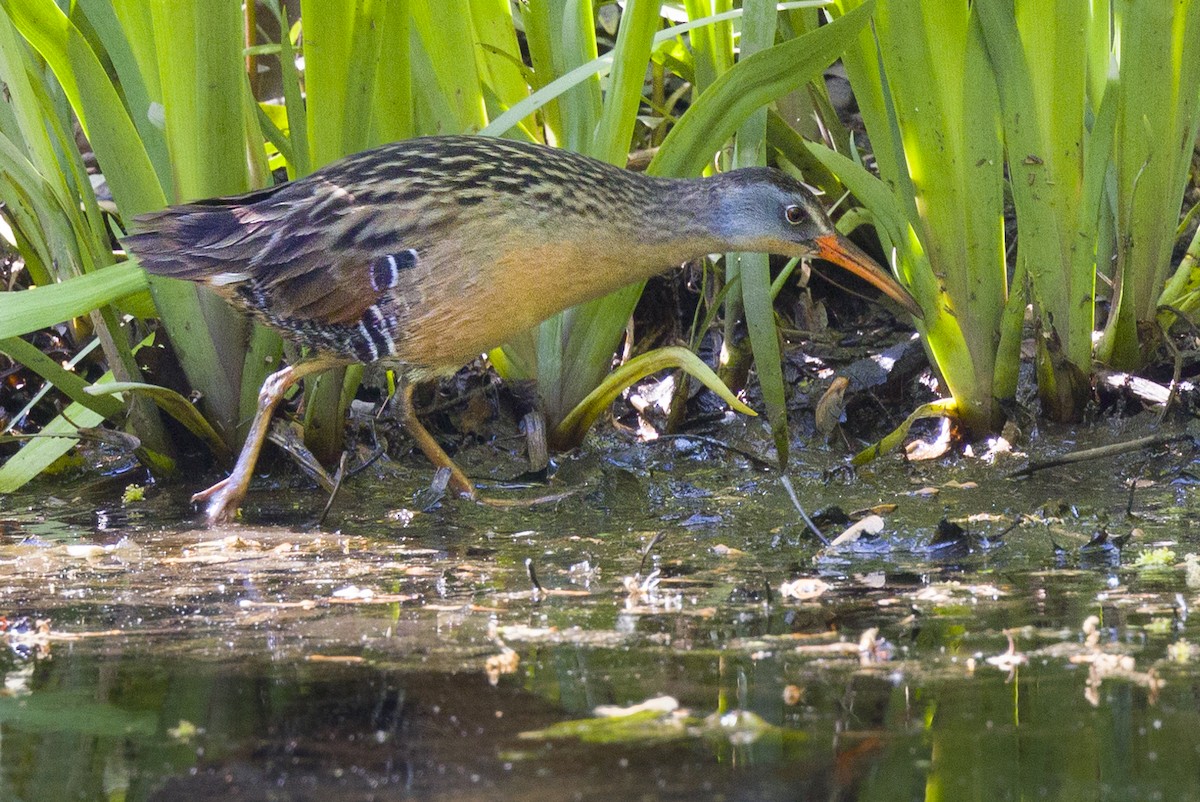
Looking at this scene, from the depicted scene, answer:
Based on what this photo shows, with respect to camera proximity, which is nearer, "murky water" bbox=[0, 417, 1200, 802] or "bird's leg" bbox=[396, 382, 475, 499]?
"murky water" bbox=[0, 417, 1200, 802]

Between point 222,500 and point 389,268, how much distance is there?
2.23 feet

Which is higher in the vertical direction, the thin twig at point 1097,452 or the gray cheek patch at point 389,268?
the gray cheek patch at point 389,268

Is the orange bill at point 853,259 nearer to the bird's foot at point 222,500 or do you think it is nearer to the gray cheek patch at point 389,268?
the gray cheek patch at point 389,268

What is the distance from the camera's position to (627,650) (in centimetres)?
201

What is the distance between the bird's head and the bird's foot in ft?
4.49

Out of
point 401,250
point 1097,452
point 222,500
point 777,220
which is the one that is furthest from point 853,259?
point 222,500

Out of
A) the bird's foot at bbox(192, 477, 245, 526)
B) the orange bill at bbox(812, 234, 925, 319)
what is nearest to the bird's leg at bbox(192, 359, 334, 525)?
the bird's foot at bbox(192, 477, 245, 526)

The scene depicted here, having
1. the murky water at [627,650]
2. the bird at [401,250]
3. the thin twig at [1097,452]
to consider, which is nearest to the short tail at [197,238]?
the bird at [401,250]

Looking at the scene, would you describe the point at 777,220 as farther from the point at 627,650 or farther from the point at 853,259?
the point at 627,650

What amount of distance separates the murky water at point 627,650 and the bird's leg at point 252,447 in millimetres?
87

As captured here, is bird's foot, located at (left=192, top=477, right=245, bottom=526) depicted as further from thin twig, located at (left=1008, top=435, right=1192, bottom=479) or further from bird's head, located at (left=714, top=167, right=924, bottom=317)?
thin twig, located at (left=1008, top=435, right=1192, bottom=479)

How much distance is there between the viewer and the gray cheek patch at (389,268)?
3232 millimetres

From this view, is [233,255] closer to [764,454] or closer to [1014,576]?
[764,454]

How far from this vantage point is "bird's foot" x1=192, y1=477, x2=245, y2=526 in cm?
326
